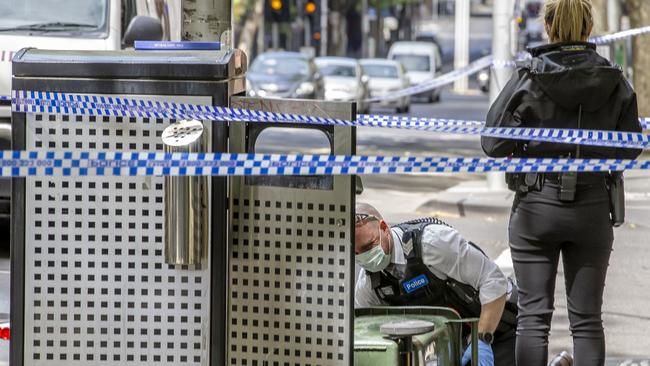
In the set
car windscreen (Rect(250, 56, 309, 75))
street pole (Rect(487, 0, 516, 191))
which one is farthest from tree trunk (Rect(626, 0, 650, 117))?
car windscreen (Rect(250, 56, 309, 75))

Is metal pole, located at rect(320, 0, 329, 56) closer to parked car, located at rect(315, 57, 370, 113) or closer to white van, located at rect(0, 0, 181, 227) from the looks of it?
parked car, located at rect(315, 57, 370, 113)

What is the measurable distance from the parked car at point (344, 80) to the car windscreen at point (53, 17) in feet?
79.8

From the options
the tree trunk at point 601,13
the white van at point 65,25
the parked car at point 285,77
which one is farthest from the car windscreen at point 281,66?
the white van at point 65,25

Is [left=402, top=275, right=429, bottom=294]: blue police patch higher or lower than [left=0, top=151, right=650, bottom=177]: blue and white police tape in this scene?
lower

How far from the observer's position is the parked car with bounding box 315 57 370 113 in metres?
36.2

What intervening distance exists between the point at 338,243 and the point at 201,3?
379 cm

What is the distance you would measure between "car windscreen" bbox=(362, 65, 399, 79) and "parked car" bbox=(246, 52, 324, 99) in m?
6.30

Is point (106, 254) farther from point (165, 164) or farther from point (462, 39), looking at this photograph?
point (462, 39)

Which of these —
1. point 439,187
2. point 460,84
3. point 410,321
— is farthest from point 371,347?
point 460,84

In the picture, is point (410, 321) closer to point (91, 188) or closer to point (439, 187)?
point (91, 188)

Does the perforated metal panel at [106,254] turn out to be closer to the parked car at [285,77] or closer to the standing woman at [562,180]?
the standing woman at [562,180]

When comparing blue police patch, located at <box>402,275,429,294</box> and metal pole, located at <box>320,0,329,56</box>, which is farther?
metal pole, located at <box>320,0,329,56</box>

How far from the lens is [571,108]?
5.25 m

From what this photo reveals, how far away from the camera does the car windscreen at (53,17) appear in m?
10.7
